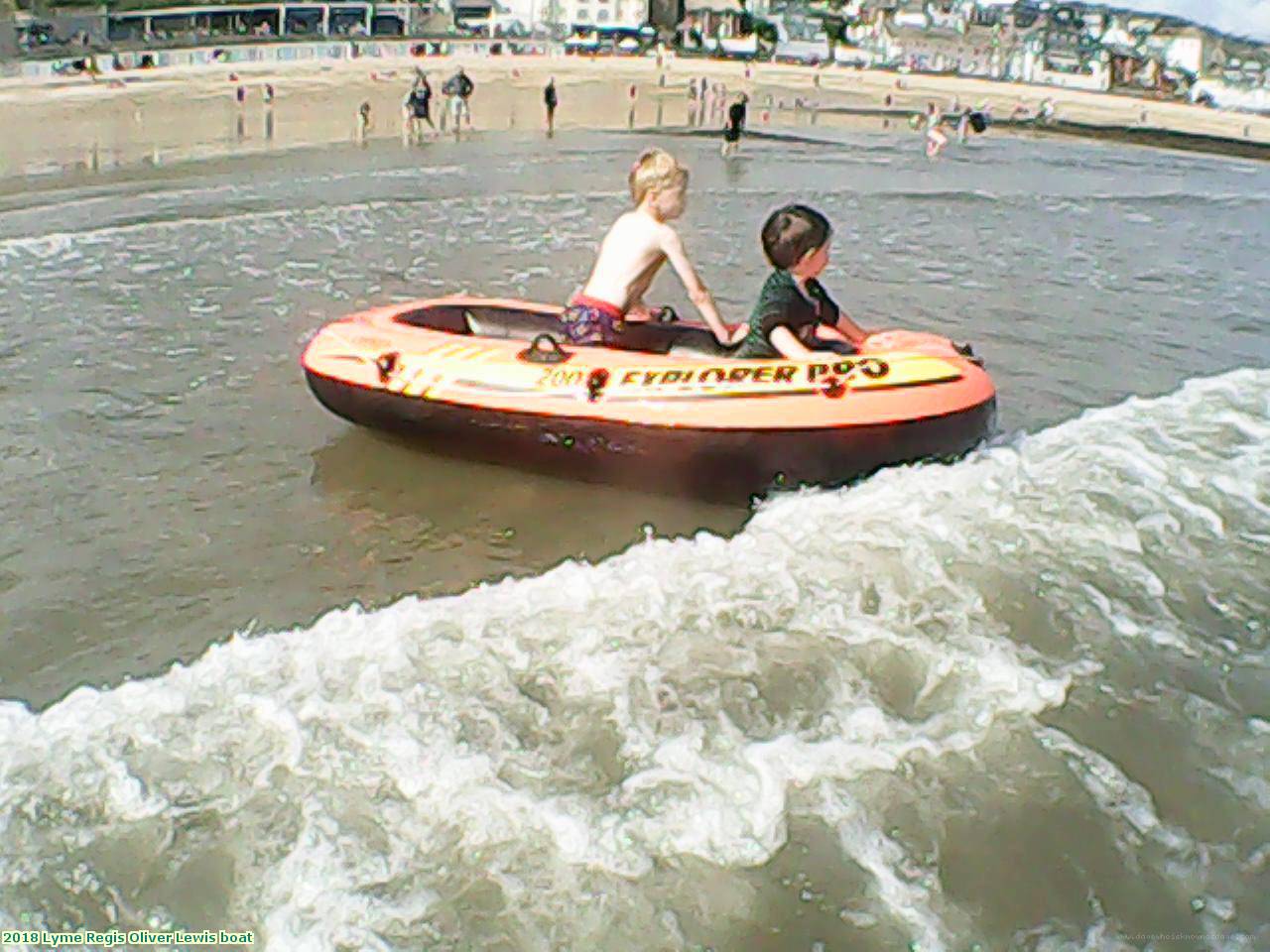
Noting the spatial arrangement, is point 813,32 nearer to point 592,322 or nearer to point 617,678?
point 592,322

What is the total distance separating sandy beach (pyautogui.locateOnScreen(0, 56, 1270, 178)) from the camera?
24047mm

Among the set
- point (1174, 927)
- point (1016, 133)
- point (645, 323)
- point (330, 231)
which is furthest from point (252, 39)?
point (1174, 927)

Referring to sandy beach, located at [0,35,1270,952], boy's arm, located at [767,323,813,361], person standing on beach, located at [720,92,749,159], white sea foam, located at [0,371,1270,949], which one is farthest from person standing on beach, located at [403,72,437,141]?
white sea foam, located at [0,371,1270,949]

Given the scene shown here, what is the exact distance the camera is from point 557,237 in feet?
43.9

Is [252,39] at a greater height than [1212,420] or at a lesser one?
greater

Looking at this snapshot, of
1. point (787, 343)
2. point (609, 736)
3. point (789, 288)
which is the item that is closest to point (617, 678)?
point (609, 736)

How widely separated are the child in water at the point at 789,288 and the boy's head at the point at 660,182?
1.60 ft

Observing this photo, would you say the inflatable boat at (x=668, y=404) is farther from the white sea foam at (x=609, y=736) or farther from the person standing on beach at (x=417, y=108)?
the person standing on beach at (x=417, y=108)

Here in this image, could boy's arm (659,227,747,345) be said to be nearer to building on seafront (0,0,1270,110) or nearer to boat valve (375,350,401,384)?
boat valve (375,350,401,384)

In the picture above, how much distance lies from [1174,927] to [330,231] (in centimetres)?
1192

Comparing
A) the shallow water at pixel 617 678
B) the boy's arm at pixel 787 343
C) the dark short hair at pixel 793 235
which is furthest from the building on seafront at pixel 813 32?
the boy's arm at pixel 787 343

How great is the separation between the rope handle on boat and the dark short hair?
1104mm

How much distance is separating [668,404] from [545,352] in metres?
0.72

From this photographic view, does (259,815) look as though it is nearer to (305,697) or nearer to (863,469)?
(305,697)
